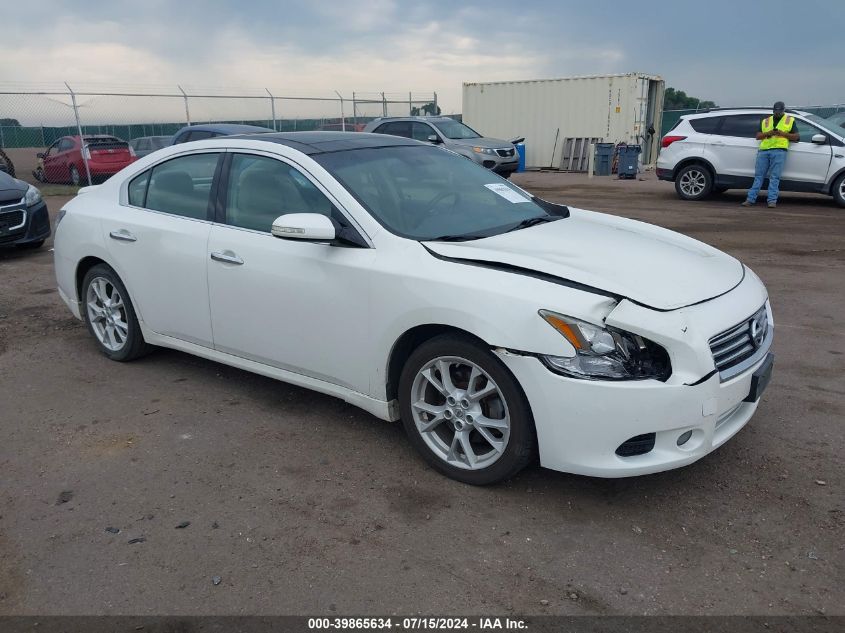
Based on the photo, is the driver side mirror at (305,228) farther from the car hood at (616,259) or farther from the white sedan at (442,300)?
the car hood at (616,259)

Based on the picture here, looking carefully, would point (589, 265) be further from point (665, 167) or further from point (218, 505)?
point (665, 167)

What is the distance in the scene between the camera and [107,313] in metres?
5.21

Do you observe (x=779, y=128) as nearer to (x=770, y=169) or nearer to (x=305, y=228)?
(x=770, y=169)

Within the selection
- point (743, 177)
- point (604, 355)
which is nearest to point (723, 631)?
point (604, 355)

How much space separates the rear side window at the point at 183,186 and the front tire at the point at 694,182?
468 inches

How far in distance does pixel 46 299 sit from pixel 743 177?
1184cm

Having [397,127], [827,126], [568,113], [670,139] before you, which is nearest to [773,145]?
[827,126]

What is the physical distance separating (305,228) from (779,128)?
11.3m

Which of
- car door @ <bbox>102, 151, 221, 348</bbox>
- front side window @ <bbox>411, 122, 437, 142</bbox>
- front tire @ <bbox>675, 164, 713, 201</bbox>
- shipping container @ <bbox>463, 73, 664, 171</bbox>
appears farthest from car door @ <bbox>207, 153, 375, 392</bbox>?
shipping container @ <bbox>463, 73, 664, 171</bbox>

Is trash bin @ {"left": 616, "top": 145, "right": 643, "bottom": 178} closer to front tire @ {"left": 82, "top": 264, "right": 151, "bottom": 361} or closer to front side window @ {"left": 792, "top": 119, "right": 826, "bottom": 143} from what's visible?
front side window @ {"left": 792, "top": 119, "right": 826, "bottom": 143}

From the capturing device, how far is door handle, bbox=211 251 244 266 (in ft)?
13.5

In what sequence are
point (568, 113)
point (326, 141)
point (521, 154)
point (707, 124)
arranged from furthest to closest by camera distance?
point (521, 154) → point (568, 113) → point (707, 124) → point (326, 141)

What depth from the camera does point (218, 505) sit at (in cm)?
336

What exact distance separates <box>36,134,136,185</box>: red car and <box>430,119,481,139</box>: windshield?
7.96 metres
